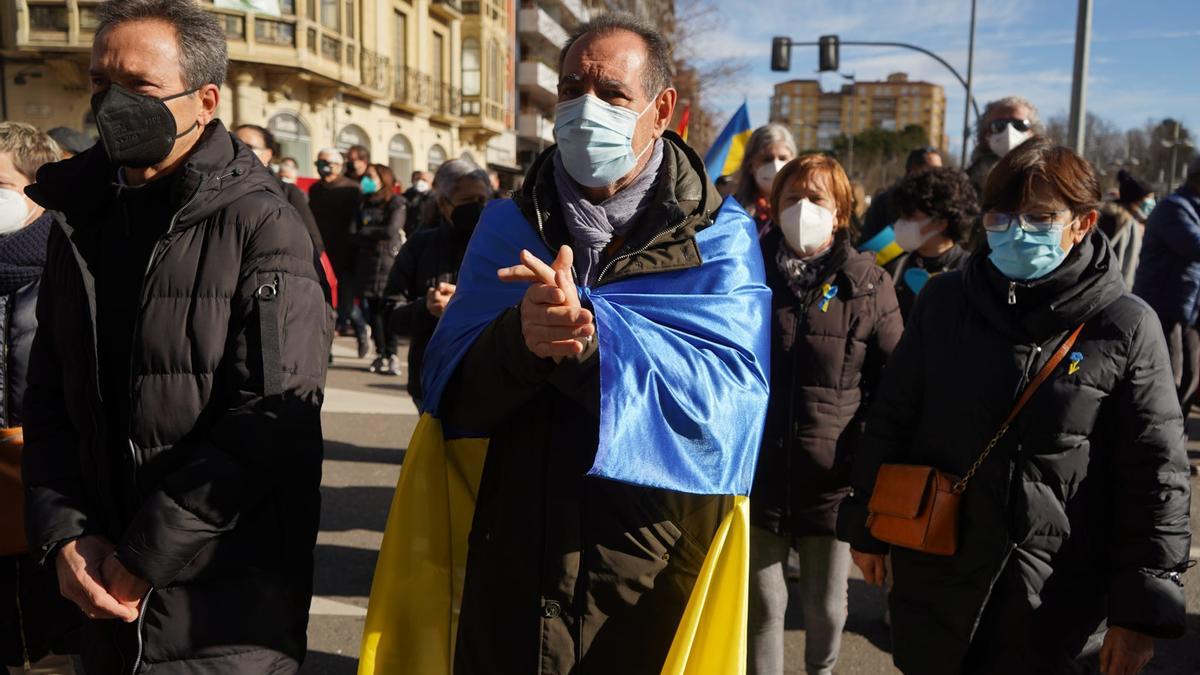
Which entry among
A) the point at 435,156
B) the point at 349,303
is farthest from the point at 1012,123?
the point at 435,156

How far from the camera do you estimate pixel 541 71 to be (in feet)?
130

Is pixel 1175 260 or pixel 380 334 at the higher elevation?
pixel 1175 260

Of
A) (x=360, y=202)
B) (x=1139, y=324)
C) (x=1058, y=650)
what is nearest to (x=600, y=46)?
(x=1139, y=324)

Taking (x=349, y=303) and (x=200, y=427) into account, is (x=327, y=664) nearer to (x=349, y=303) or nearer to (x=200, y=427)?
(x=200, y=427)

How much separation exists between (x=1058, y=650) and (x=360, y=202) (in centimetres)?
853

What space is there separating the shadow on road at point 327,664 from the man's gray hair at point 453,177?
7.41ft

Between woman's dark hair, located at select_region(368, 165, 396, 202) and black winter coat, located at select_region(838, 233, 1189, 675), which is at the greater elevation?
woman's dark hair, located at select_region(368, 165, 396, 202)

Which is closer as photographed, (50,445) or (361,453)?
(50,445)

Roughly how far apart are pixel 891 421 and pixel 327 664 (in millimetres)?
2437

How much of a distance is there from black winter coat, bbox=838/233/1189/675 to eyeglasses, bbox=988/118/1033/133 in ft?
10.8

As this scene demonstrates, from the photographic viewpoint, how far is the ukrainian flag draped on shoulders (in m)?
1.83

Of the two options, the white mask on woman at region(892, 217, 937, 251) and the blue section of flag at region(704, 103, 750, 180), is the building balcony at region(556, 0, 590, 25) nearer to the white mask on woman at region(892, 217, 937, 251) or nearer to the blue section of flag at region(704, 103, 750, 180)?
the blue section of flag at region(704, 103, 750, 180)

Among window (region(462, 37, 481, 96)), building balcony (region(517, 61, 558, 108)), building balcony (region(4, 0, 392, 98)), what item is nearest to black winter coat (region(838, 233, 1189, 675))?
building balcony (region(4, 0, 392, 98))

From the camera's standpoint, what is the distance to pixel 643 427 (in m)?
1.81
